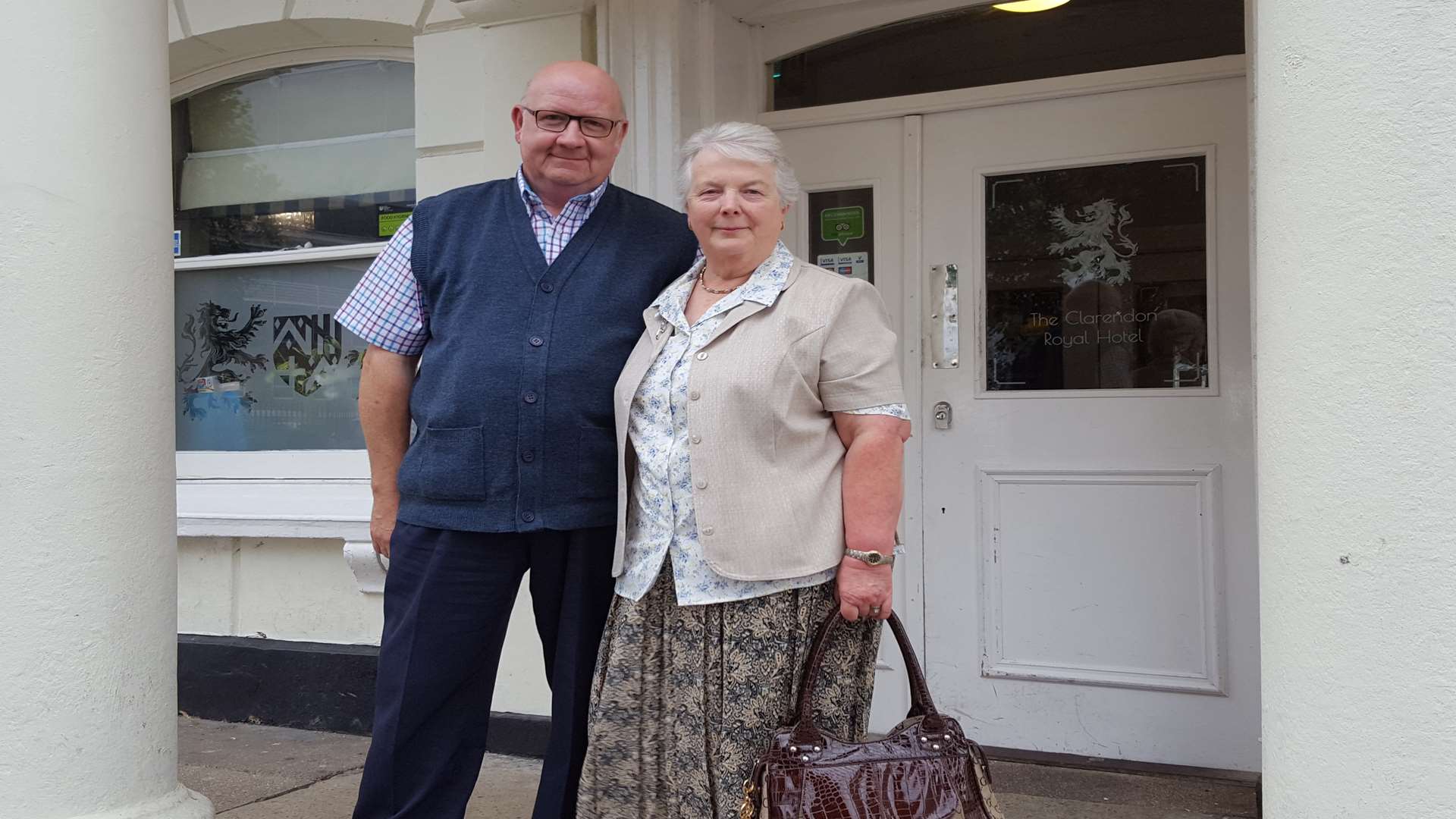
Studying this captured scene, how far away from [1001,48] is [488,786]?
110 inches

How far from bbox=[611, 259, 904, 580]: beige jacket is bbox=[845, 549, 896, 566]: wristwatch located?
4 centimetres

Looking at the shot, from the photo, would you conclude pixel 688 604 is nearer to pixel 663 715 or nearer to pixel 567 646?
pixel 663 715

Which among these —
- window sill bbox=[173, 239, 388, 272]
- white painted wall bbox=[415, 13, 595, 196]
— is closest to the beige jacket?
white painted wall bbox=[415, 13, 595, 196]

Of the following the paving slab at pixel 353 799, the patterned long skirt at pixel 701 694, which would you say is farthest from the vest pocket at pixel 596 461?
the paving slab at pixel 353 799

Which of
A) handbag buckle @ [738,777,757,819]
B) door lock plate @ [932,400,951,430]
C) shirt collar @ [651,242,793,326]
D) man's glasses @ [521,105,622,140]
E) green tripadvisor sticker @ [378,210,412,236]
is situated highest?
green tripadvisor sticker @ [378,210,412,236]

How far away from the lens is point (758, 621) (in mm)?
2246

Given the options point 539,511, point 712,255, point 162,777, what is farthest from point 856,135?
point 162,777

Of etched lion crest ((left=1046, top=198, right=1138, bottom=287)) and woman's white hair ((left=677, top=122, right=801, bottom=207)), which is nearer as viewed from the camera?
woman's white hair ((left=677, top=122, right=801, bottom=207))

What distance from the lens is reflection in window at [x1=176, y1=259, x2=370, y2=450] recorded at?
4785 mm

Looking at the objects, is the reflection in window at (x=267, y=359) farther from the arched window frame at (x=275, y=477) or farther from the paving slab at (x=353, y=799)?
the paving slab at (x=353, y=799)

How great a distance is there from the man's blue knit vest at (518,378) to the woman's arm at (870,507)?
519 millimetres

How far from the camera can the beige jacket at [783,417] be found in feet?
7.24

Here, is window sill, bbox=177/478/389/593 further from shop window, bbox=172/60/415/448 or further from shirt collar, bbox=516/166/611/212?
shirt collar, bbox=516/166/611/212

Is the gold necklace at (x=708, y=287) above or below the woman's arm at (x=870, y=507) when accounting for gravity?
above
